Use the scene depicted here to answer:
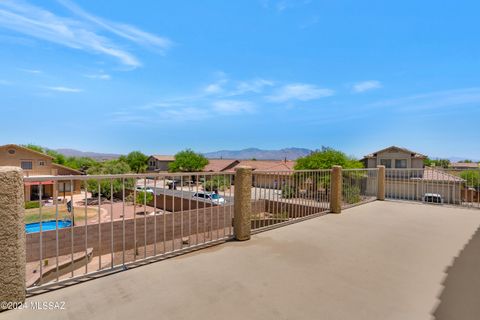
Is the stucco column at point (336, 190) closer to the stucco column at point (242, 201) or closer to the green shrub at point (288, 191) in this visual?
the green shrub at point (288, 191)

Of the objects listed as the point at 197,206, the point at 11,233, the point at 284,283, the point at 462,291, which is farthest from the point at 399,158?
the point at 11,233

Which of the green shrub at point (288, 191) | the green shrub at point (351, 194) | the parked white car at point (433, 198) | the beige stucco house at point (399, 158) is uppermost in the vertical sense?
the beige stucco house at point (399, 158)

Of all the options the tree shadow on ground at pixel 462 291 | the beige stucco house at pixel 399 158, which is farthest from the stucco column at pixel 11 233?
the beige stucco house at pixel 399 158

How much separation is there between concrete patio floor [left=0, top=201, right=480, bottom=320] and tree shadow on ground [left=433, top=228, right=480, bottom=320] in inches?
3.1

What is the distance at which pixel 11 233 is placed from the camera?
7.16 ft

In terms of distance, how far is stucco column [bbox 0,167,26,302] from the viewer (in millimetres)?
2141

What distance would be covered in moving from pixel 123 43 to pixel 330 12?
454 inches

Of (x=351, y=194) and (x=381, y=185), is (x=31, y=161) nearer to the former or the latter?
(x=351, y=194)

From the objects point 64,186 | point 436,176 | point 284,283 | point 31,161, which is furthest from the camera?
point 31,161

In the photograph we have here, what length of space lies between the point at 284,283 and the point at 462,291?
1843 mm

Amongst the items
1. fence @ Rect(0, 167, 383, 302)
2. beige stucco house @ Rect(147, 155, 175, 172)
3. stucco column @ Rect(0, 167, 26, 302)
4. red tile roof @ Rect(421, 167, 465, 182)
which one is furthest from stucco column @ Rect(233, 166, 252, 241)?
beige stucco house @ Rect(147, 155, 175, 172)

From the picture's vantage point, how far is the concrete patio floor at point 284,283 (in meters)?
2.23

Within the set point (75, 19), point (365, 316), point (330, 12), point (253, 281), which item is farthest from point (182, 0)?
point (365, 316)

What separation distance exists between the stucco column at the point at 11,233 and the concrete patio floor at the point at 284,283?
0.21 meters
